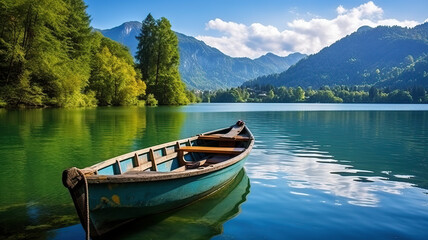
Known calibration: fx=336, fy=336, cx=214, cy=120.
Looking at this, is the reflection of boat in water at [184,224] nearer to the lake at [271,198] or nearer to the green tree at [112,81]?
the lake at [271,198]

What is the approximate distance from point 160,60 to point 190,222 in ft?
229

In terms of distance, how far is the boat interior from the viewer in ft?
24.3

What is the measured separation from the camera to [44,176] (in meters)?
10.7

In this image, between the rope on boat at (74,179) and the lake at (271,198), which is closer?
the rope on boat at (74,179)

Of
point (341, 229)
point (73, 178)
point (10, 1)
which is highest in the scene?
point (10, 1)

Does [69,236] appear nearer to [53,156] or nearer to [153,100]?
[53,156]

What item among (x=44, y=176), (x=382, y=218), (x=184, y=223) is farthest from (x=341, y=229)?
(x=44, y=176)

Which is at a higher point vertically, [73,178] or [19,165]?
[73,178]

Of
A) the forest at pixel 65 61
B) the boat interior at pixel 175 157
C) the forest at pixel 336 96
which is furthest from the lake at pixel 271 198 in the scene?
the forest at pixel 336 96

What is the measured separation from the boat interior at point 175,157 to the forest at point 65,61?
37365 mm

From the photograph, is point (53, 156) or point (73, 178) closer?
point (73, 178)

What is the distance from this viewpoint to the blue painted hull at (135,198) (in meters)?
5.68

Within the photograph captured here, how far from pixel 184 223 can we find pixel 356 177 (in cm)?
703

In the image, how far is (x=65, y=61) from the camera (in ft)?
160
